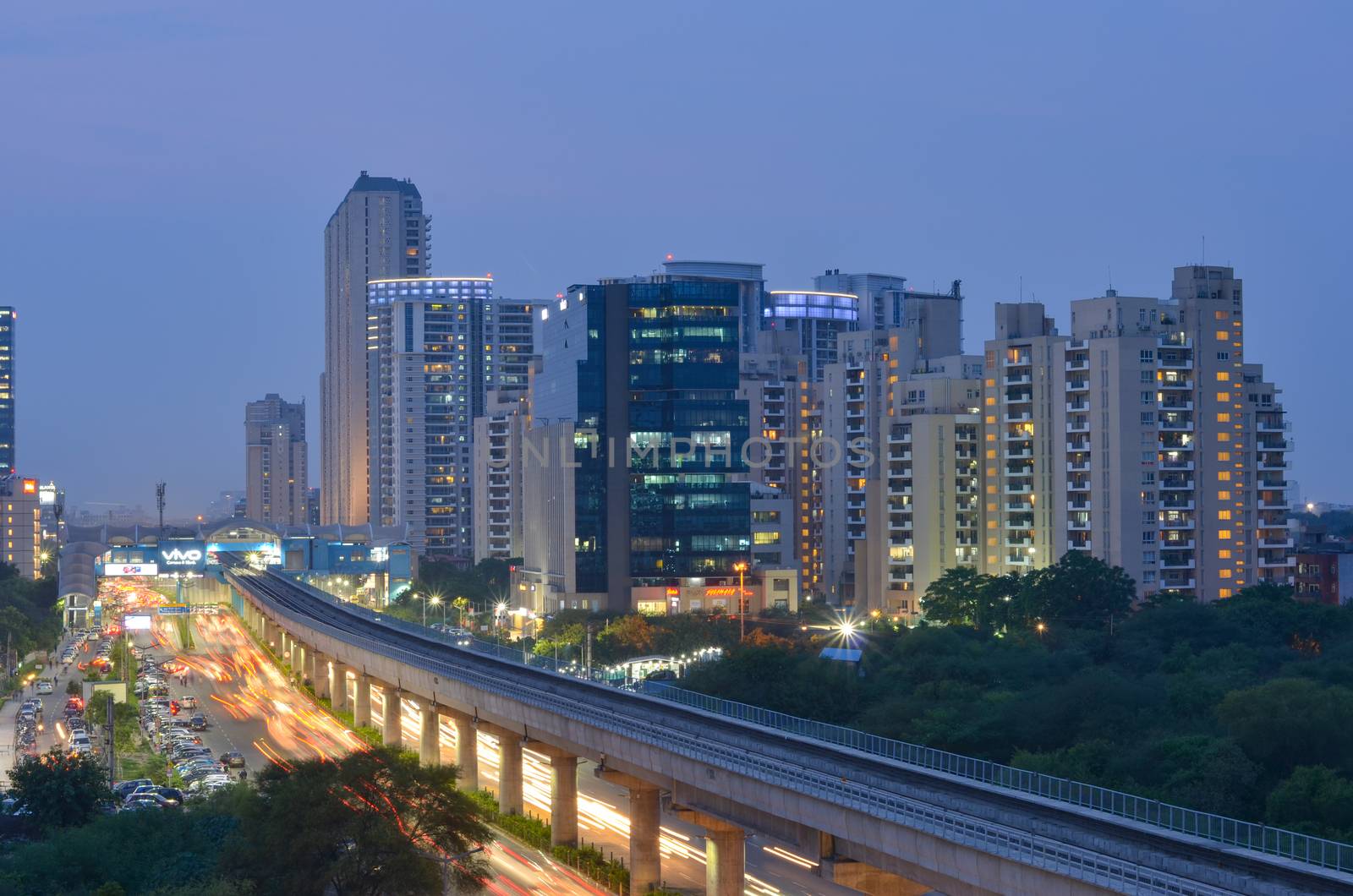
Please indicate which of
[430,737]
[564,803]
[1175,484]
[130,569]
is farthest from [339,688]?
[130,569]

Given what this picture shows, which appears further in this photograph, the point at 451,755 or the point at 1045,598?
the point at 1045,598

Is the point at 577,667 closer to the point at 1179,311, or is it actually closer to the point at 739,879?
the point at 739,879

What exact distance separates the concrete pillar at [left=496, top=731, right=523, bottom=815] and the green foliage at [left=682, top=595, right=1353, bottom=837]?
1146 cm

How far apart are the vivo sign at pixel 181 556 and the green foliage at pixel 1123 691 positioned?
80214 mm

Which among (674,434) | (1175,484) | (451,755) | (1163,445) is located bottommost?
(451,755)

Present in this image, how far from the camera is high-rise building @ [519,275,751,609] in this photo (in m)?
128

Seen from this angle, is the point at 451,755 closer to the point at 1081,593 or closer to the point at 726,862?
the point at 726,862

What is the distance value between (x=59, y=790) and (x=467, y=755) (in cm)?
1710

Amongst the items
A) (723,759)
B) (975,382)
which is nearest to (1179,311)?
(975,382)

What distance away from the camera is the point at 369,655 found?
81.1 meters

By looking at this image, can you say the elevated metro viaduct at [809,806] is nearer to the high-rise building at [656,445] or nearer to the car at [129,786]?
the car at [129,786]

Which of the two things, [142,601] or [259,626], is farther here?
[142,601]

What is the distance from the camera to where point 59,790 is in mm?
55531

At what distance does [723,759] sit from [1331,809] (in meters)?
16.8
